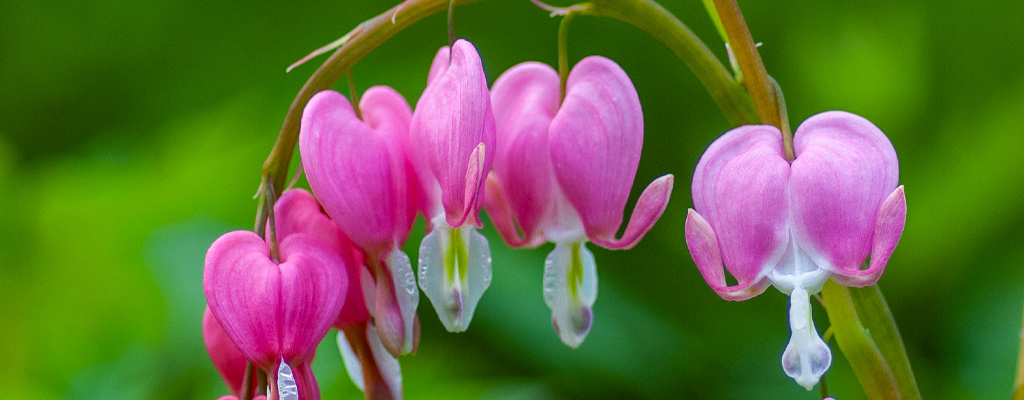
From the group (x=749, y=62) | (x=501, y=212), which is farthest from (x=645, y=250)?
(x=749, y=62)

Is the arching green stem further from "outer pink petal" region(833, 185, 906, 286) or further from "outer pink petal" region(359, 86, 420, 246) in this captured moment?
"outer pink petal" region(833, 185, 906, 286)

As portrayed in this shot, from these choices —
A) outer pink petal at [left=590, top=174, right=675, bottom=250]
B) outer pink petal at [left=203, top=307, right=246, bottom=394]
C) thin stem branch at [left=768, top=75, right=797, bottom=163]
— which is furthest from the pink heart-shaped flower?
thin stem branch at [left=768, top=75, right=797, bottom=163]

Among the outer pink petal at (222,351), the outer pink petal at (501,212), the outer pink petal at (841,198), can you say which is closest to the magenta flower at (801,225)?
the outer pink petal at (841,198)

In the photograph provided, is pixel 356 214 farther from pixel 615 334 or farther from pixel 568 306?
pixel 615 334

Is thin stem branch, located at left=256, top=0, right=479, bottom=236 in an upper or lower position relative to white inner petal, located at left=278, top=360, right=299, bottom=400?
upper

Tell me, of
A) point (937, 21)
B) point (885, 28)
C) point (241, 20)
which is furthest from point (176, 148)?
point (937, 21)

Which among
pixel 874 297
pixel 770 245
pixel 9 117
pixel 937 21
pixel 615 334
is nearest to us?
pixel 770 245

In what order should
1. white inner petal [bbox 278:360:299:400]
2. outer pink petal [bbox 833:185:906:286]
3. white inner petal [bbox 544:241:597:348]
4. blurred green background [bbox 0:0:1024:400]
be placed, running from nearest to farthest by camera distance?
1. outer pink petal [bbox 833:185:906:286]
2. white inner petal [bbox 278:360:299:400]
3. white inner petal [bbox 544:241:597:348]
4. blurred green background [bbox 0:0:1024:400]
